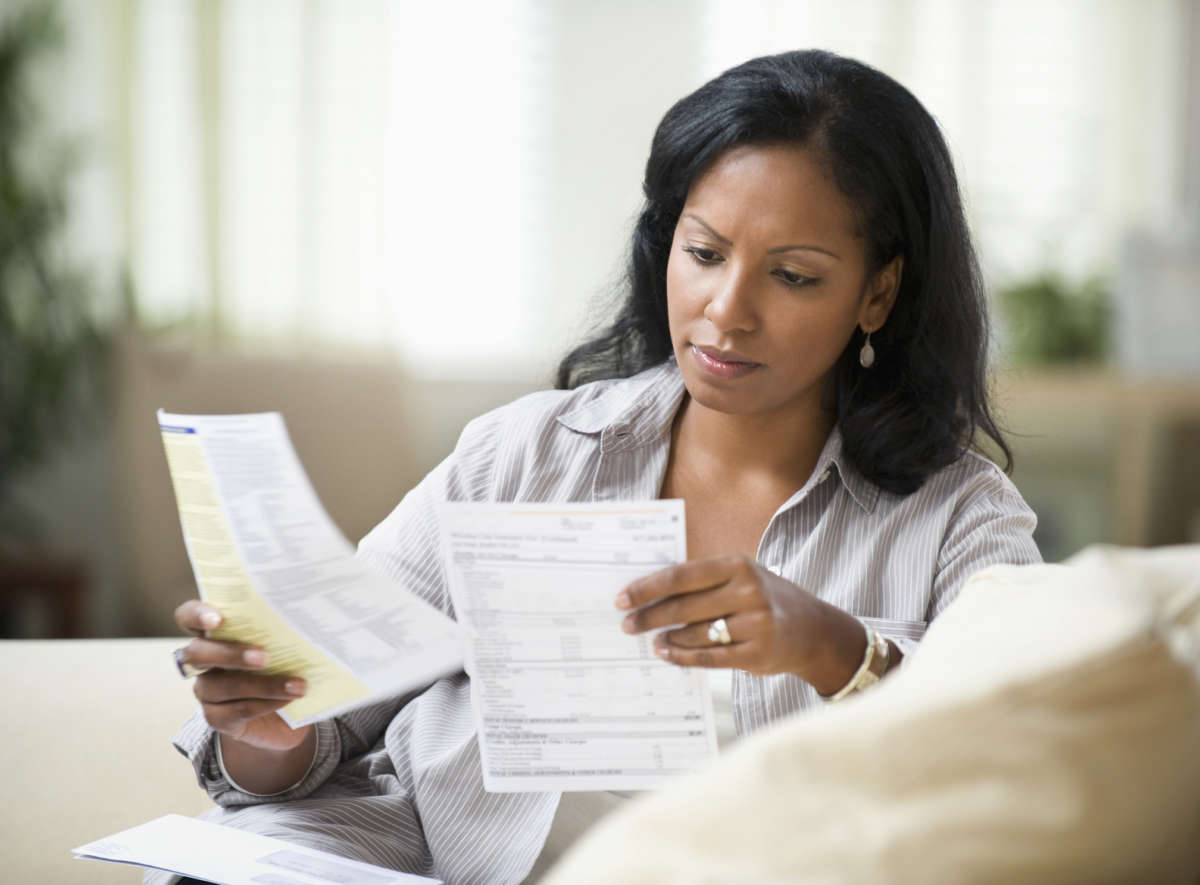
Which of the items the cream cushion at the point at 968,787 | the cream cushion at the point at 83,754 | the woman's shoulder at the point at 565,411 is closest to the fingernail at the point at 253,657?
the cream cushion at the point at 83,754

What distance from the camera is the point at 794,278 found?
4.54 feet

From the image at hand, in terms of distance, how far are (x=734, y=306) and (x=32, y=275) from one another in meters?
2.66

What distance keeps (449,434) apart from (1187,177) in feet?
8.93

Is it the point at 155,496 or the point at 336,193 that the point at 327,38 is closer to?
the point at 336,193

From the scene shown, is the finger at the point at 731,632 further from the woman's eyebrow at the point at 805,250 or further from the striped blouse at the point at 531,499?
the woman's eyebrow at the point at 805,250

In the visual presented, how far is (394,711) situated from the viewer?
142 centimetres

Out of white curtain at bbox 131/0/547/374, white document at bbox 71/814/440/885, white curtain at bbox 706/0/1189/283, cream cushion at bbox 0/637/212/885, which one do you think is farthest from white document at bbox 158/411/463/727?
white curtain at bbox 706/0/1189/283

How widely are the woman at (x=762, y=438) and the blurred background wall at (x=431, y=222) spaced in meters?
2.01

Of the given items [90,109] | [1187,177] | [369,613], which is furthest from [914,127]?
[1187,177]

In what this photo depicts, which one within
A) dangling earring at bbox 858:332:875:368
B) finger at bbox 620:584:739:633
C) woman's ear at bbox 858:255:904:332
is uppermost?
woman's ear at bbox 858:255:904:332

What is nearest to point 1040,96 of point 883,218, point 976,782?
point 883,218

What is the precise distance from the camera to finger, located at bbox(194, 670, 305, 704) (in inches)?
43.8

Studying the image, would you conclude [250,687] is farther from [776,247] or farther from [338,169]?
[338,169]

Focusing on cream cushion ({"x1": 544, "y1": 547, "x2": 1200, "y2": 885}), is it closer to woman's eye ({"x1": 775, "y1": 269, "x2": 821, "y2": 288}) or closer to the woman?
the woman
